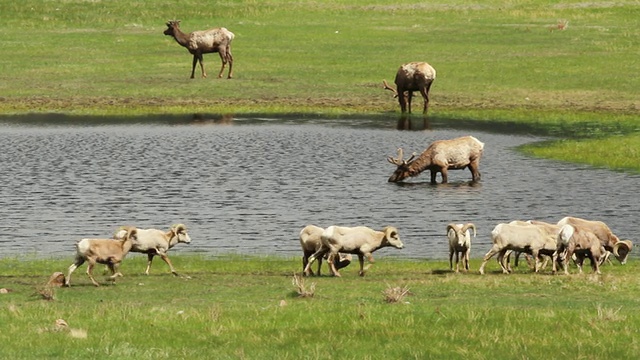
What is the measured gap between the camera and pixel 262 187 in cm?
4044

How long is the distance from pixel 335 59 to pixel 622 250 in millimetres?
44681

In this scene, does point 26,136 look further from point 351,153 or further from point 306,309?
point 306,309

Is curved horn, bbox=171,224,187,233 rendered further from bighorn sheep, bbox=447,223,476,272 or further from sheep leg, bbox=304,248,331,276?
bighorn sheep, bbox=447,223,476,272

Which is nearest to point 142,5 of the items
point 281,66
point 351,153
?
point 281,66

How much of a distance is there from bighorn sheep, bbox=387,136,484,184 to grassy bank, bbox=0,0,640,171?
17.9 ft

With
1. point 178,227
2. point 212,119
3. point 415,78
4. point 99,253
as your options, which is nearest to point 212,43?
point 212,119

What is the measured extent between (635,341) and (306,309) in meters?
5.56

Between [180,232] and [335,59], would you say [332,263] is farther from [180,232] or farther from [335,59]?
[335,59]

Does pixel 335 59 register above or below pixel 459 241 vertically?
above

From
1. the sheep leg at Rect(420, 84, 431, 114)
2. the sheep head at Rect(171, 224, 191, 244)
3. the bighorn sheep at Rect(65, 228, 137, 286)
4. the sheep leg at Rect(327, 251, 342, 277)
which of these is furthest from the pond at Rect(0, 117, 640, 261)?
the bighorn sheep at Rect(65, 228, 137, 286)

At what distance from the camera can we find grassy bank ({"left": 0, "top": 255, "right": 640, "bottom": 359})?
17562mm

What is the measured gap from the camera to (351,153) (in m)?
48.1

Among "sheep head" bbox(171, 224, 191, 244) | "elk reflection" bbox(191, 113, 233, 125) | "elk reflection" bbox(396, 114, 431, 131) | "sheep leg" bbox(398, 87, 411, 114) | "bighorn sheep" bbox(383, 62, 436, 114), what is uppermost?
"bighorn sheep" bbox(383, 62, 436, 114)

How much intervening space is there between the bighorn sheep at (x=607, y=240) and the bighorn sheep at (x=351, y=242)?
4.45 m
